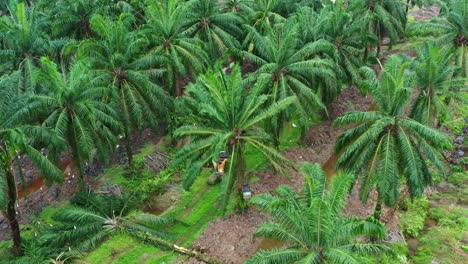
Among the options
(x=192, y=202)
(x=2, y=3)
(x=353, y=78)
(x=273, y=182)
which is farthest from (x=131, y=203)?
(x=2, y=3)

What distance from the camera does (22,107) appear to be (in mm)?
18922

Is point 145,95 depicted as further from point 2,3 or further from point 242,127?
point 2,3

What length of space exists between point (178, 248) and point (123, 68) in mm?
9182

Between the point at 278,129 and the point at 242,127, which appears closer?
the point at 242,127

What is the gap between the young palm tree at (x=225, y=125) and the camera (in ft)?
64.0

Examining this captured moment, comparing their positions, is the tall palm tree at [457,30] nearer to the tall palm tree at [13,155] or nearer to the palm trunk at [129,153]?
the palm trunk at [129,153]

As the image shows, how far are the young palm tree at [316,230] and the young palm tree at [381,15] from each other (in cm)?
1929

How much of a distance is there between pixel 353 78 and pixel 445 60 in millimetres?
5487

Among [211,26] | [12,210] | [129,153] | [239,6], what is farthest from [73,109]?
[239,6]

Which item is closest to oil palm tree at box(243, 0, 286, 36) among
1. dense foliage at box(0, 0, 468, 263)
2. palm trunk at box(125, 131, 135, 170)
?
dense foliage at box(0, 0, 468, 263)

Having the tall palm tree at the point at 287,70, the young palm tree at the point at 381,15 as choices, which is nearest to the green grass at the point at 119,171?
the tall palm tree at the point at 287,70

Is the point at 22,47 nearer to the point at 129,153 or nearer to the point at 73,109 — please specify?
the point at 73,109

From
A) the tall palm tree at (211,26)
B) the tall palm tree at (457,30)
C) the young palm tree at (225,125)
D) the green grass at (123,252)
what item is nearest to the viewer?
the young palm tree at (225,125)

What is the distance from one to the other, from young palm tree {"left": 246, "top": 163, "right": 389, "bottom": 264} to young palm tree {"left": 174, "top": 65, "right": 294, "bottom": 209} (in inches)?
158
